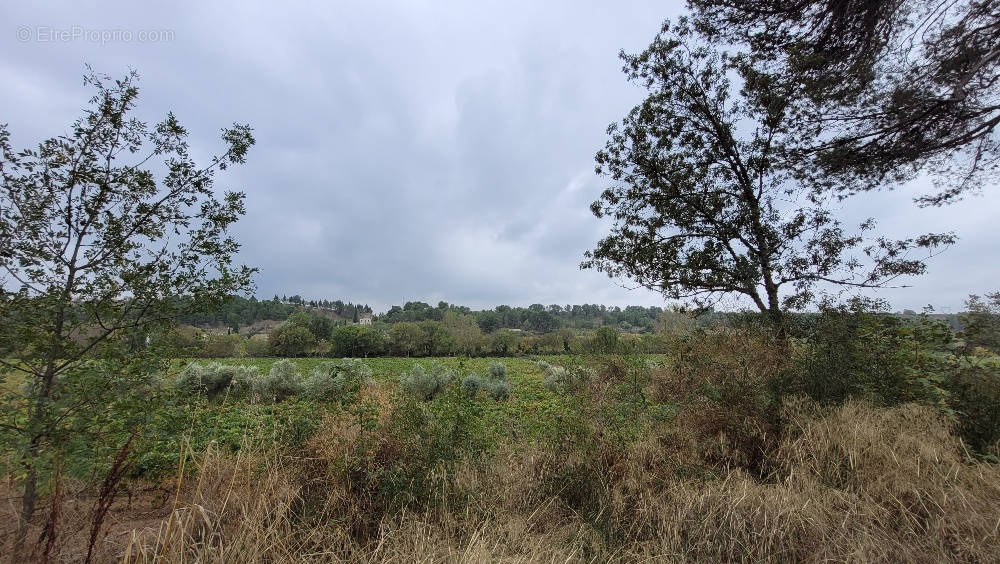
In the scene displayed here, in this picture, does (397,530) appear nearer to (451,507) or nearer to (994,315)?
(451,507)

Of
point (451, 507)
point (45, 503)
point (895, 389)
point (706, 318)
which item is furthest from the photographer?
point (706, 318)

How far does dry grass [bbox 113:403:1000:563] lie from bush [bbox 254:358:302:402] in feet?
29.0

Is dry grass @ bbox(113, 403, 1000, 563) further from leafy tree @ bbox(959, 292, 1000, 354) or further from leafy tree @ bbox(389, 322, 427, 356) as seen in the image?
leafy tree @ bbox(389, 322, 427, 356)

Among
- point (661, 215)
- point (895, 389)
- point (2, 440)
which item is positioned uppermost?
point (661, 215)

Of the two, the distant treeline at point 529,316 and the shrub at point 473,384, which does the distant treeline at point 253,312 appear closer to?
the shrub at point 473,384

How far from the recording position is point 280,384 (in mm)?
11516

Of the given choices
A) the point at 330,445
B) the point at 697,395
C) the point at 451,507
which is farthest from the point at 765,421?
the point at 330,445

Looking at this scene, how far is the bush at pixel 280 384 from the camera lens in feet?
36.3

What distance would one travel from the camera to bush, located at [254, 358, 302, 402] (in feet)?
36.3

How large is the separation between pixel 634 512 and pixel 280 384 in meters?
11.6

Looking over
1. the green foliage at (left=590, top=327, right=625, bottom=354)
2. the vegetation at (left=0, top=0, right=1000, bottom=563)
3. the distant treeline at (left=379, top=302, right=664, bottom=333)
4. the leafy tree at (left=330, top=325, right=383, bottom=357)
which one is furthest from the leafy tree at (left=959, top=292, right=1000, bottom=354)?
the distant treeline at (left=379, top=302, right=664, bottom=333)

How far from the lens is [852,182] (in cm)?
677

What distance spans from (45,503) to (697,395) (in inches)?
291

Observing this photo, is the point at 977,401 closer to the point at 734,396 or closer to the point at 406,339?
the point at 734,396
